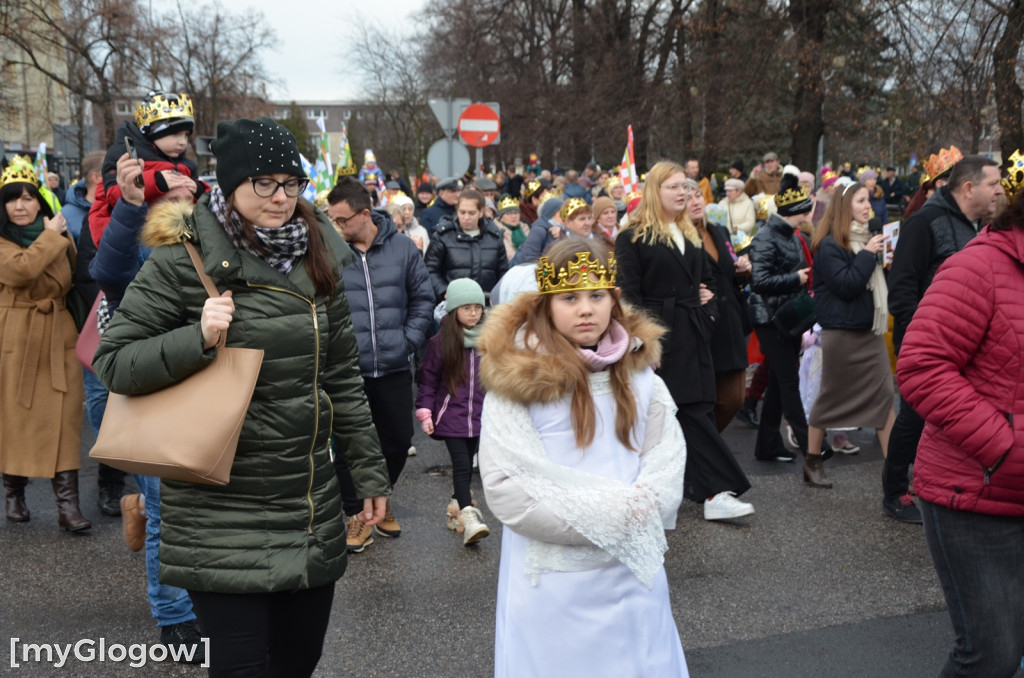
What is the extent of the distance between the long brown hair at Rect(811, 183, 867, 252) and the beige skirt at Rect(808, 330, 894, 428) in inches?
25.7

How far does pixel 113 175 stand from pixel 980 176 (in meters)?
4.37

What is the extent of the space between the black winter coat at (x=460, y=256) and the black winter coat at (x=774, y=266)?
207cm

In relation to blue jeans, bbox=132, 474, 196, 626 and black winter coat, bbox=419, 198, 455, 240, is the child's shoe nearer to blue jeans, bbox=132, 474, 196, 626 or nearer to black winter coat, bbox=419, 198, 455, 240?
blue jeans, bbox=132, 474, 196, 626

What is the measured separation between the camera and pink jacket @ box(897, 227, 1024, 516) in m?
3.09

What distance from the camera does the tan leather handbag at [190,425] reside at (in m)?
2.87

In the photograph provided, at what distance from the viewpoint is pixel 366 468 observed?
11.3ft

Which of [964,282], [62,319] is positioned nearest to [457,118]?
[62,319]

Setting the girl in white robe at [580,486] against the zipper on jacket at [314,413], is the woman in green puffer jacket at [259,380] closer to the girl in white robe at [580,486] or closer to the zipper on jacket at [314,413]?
the zipper on jacket at [314,413]

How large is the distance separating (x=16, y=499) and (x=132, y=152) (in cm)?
348

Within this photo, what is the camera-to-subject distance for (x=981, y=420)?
307 centimetres

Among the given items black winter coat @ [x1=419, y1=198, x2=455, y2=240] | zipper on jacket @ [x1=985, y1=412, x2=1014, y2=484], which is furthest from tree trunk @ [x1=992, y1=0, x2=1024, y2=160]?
zipper on jacket @ [x1=985, y1=412, x2=1014, y2=484]

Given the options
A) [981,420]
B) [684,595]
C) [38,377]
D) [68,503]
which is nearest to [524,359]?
[981,420]

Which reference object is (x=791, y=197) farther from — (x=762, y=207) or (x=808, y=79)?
(x=808, y=79)

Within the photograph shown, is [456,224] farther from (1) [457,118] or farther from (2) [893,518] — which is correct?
(1) [457,118]
